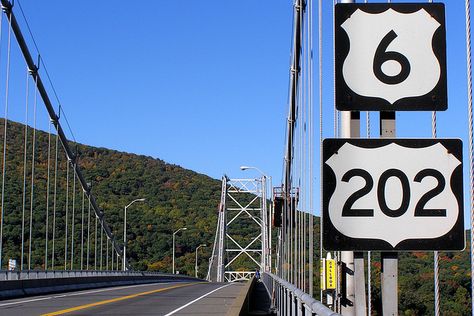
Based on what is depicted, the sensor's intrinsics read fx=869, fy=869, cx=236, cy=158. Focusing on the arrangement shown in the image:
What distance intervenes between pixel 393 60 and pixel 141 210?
8964cm

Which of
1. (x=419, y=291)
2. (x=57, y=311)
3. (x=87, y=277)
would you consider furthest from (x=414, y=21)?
(x=87, y=277)

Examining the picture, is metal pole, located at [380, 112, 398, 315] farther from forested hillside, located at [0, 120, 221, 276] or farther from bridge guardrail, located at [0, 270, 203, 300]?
forested hillside, located at [0, 120, 221, 276]

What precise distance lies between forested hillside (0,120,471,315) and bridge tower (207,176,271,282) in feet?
9.89

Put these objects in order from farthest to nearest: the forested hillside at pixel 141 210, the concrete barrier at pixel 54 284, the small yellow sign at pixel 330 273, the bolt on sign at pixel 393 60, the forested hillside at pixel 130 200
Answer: the forested hillside at pixel 130 200 → the concrete barrier at pixel 54 284 → the forested hillside at pixel 141 210 → the small yellow sign at pixel 330 273 → the bolt on sign at pixel 393 60

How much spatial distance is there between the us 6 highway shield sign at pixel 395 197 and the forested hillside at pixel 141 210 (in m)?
3.88

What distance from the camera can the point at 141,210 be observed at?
9306 centimetres

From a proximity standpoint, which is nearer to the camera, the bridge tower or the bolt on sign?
the bolt on sign

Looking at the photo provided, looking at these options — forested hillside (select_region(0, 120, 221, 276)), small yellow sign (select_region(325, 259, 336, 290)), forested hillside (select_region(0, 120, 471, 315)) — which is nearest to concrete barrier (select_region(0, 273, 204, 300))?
forested hillside (select_region(0, 120, 471, 315))

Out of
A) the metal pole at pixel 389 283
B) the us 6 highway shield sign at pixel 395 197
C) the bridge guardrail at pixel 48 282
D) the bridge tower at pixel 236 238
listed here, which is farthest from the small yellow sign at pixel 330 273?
the bridge tower at pixel 236 238

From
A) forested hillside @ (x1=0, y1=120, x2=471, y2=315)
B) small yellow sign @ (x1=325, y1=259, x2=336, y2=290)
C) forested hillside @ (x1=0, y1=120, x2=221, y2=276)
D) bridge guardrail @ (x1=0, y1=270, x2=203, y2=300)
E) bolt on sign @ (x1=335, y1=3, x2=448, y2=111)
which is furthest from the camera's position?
forested hillside @ (x1=0, y1=120, x2=221, y2=276)

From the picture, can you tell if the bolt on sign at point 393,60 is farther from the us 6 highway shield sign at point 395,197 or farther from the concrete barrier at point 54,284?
the concrete barrier at point 54,284

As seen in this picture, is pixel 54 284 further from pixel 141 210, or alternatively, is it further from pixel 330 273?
pixel 141 210

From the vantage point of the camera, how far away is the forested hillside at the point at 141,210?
11.8 m

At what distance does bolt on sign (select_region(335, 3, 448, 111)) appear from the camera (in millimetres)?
4289
